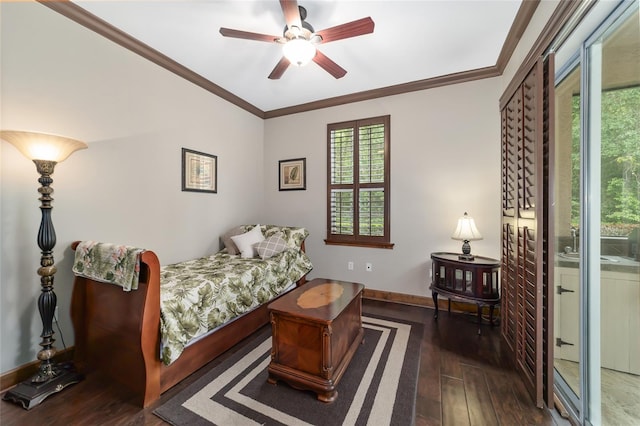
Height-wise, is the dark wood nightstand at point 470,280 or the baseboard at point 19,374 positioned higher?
the dark wood nightstand at point 470,280

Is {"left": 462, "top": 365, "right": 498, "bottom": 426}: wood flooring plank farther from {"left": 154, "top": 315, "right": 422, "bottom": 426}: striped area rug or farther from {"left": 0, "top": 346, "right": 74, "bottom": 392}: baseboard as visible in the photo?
{"left": 0, "top": 346, "right": 74, "bottom": 392}: baseboard

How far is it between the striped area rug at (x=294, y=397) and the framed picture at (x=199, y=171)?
197 centimetres

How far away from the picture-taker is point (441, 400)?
5.30 ft

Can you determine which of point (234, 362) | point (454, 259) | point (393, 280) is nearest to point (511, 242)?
point (454, 259)

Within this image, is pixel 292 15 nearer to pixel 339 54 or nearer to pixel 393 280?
pixel 339 54

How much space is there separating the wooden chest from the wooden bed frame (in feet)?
2.02

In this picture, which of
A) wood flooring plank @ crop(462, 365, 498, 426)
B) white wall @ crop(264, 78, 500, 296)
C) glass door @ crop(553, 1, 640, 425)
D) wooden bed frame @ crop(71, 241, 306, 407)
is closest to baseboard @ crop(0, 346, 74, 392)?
wooden bed frame @ crop(71, 241, 306, 407)

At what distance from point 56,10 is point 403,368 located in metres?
3.78

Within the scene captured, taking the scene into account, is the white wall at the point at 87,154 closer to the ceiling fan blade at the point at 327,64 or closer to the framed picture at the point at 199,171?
the framed picture at the point at 199,171

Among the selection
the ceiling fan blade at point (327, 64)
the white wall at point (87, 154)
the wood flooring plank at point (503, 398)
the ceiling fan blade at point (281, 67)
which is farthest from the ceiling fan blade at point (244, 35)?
the wood flooring plank at point (503, 398)

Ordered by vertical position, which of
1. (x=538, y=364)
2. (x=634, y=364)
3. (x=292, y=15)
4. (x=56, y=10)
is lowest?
(x=538, y=364)

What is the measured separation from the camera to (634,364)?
48.7 inches

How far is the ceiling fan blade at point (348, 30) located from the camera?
1665 millimetres

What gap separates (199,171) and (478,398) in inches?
133
